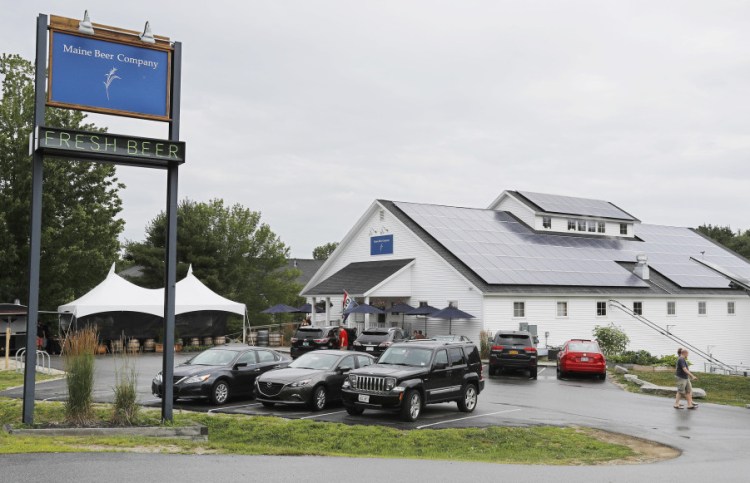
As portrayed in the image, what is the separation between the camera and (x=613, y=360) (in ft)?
109

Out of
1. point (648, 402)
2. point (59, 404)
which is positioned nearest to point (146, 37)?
point (59, 404)

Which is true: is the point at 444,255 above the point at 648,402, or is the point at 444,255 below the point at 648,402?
above

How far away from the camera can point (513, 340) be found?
2755cm

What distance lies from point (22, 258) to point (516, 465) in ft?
111

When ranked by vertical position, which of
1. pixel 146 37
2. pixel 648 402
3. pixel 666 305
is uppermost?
pixel 146 37

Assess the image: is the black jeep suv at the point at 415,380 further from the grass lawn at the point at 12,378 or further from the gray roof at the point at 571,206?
the gray roof at the point at 571,206

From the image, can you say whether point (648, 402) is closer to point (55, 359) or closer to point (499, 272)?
point (499, 272)

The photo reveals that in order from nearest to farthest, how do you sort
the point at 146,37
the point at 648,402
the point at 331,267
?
the point at 146,37
the point at 648,402
the point at 331,267

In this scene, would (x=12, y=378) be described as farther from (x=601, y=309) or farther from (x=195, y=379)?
(x=601, y=309)

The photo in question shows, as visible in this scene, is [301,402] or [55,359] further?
[55,359]

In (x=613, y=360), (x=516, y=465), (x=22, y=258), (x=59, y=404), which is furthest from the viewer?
(x=22, y=258)

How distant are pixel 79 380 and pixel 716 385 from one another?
73.0 feet

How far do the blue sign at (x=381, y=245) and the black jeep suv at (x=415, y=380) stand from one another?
25.5 meters

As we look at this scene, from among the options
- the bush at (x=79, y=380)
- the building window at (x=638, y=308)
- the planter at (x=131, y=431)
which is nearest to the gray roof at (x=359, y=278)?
the building window at (x=638, y=308)
